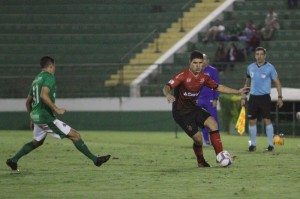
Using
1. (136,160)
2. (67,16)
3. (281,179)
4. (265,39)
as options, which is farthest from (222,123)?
(281,179)

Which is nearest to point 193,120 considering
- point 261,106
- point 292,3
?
point 261,106

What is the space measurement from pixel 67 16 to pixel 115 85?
5754 mm

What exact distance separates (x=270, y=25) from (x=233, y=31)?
4.44 feet

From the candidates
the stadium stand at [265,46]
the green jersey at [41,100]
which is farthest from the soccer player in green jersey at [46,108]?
the stadium stand at [265,46]

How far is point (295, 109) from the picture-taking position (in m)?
27.8

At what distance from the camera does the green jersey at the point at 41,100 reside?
1486cm

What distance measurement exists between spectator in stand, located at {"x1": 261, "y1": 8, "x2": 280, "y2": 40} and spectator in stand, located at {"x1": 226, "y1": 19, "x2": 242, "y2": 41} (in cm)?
85

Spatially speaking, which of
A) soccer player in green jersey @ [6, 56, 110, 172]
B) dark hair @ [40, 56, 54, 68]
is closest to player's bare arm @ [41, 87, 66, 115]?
soccer player in green jersey @ [6, 56, 110, 172]

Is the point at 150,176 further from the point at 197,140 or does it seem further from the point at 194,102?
the point at 194,102

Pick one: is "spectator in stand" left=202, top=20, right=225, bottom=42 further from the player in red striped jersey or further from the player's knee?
the player's knee

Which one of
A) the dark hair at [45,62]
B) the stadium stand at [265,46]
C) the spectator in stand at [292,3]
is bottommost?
the stadium stand at [265,46]

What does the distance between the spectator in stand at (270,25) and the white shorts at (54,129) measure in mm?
20529

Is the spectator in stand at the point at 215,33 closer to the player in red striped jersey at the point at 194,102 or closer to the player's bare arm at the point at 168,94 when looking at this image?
the player in red striped jersey at the point at 194,102

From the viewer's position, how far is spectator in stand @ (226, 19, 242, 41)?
115 ft
